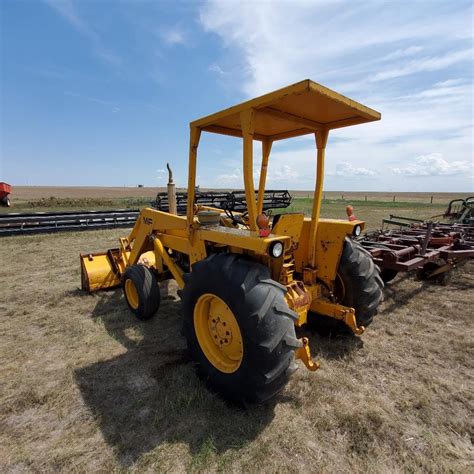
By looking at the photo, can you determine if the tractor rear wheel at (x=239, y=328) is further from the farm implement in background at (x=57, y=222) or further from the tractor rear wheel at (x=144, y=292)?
the farm implement in background at (x=57, y=222)

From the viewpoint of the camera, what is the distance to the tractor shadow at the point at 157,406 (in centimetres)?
229

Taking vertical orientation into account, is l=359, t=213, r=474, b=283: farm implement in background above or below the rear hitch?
above

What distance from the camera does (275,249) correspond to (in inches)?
94.6

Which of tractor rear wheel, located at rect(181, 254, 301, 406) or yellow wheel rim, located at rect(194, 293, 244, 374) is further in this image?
yellow wheel rim, located at rect(194, 293, 244, 374)

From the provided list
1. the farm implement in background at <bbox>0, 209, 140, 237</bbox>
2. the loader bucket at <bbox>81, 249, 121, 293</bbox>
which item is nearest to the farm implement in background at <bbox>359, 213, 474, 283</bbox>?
the loader bucket at <bbox>81, 249, 121, 293</bbox>

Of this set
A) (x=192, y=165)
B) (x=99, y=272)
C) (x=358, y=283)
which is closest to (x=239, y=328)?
(x=358, y=283)

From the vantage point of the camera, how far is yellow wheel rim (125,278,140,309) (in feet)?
14.6

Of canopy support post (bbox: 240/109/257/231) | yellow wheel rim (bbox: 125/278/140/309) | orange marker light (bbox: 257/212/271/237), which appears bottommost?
yellow wheel rim (bbox: 125/278/140/309)

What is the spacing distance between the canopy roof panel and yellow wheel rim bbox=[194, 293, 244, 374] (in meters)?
1.65

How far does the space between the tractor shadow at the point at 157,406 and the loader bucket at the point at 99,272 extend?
1.80 metres

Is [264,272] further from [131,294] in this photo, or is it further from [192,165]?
[131,294]

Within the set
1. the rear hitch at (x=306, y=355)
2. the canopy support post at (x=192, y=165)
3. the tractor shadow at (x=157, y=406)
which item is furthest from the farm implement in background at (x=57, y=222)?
the rear hitch at (x=306, y=355)

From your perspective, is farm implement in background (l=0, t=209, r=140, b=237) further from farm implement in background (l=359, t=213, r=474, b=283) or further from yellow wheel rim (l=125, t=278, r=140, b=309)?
farm implement in background (l=359, t=213, r=474, b=283)

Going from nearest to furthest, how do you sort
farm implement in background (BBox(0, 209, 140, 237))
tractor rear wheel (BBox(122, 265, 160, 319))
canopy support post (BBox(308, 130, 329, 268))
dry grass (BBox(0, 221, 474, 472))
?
dry grass (BBox(0, 221, 474, 472)) < canopy support post (BBox(308, 130, 329, 268)) < tractor rear wheel (BBox(122, 265, 160, 319)) < farm implement in background (BBox(0, 209, 140, 237))
